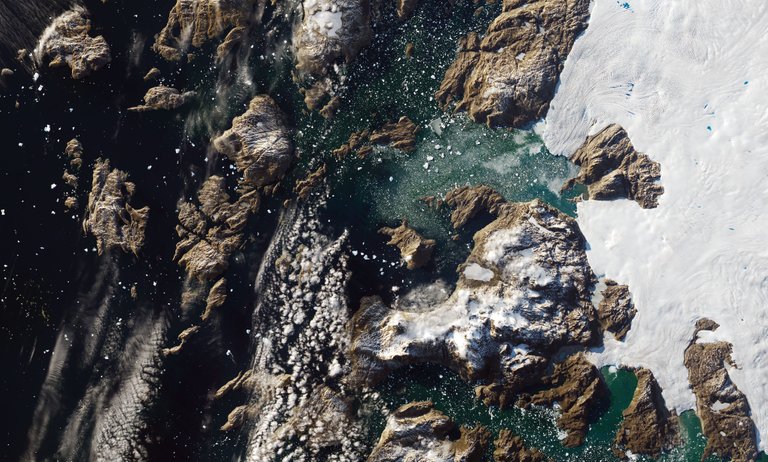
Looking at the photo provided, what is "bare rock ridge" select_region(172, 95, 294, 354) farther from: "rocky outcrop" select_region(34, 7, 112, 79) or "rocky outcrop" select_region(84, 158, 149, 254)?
"rocky outcrop" select_region(34, 7, 112, 79)

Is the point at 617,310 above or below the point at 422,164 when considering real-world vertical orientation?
below

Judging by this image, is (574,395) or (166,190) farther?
(166,190)

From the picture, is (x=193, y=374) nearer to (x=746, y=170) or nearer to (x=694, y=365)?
(x=694, y=365)

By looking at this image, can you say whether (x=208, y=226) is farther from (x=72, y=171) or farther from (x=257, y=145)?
(x=72, y=171)

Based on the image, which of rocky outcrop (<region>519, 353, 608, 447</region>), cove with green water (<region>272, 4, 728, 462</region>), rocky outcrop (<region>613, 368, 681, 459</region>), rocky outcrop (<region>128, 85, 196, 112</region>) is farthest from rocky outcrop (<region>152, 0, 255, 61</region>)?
rocky outcrop (<region>613, 368, 681, 459</region>)

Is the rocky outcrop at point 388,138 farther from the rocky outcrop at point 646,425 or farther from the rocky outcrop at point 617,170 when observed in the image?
the rocky outcrop at point 646,425

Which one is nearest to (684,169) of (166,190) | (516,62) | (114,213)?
(516,62)
